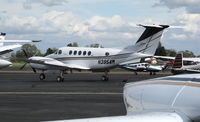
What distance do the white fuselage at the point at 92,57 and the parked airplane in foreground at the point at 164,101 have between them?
23389mm

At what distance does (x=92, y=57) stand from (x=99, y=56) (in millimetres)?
545

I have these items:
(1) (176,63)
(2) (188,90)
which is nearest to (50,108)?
(2) (188,90)

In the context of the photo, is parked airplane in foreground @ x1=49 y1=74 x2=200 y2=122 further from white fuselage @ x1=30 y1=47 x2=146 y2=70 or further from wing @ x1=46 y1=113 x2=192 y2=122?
white fuselage @ x1=30 y1=47 x2=146 y2=70

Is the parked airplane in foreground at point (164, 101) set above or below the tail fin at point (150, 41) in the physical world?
below

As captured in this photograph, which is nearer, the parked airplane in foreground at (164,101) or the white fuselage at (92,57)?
the parked airplane in foreground at (164,101)

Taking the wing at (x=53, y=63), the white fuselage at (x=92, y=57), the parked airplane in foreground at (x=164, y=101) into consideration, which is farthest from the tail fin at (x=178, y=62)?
the parked airplane in foreground at (x=164, y=101)

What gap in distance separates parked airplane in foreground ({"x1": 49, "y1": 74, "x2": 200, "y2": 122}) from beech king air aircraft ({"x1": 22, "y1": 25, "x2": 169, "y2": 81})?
23.4m

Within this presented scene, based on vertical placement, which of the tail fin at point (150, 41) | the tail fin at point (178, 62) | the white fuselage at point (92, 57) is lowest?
the tail fin at point (178, 62)

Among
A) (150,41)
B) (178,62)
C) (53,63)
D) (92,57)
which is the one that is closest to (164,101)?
(150,41)

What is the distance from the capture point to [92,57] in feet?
92.4

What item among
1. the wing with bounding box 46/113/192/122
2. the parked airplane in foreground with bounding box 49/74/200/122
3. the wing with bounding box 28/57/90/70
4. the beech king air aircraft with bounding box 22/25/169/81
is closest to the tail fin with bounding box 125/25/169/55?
the beech king air aircraft with bounding box 22/25/169/81

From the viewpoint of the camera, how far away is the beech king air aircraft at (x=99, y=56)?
27406 mm

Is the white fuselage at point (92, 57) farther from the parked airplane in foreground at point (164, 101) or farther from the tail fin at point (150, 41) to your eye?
the parked airplane in foreground at point (164, 101)

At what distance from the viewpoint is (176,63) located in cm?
3447
